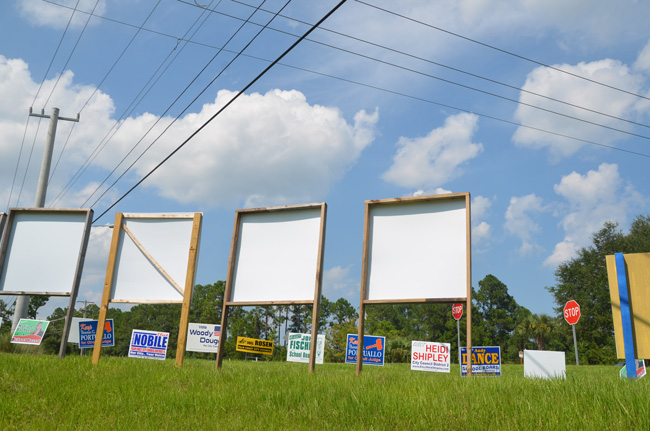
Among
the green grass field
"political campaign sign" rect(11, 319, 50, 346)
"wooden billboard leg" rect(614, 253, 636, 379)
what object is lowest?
the green grass field

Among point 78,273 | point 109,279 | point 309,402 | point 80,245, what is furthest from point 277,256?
point 80,245

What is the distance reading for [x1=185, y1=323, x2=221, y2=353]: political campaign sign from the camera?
2408cm

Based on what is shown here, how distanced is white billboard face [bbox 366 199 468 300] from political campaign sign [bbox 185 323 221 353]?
54.0 feet

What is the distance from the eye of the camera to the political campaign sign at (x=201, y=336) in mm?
24078

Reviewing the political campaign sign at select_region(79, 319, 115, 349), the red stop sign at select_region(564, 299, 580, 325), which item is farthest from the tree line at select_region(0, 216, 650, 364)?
the political campaign sign at select_region(79, 319, 115, 349)

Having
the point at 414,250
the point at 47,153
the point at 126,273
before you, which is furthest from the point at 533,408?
the point at 47,153

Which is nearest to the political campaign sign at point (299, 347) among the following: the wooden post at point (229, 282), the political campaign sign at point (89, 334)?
the political campaign sign at point (89, 334)

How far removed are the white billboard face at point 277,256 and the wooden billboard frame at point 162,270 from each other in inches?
33.7

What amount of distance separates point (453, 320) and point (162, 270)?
72.4 metres

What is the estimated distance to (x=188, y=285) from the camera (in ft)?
33.3

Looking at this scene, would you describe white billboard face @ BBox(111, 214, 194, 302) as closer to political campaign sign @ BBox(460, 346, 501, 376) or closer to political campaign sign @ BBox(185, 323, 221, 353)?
political campaign sign @ BBox(460, 346, 501, 376)

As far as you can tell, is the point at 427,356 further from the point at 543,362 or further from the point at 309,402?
the point at 309,402

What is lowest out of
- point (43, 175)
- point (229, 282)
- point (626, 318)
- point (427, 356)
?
point (427, 356)

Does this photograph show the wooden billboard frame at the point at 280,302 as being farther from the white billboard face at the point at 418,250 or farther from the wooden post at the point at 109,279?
the wooden post at the point at 109,279
